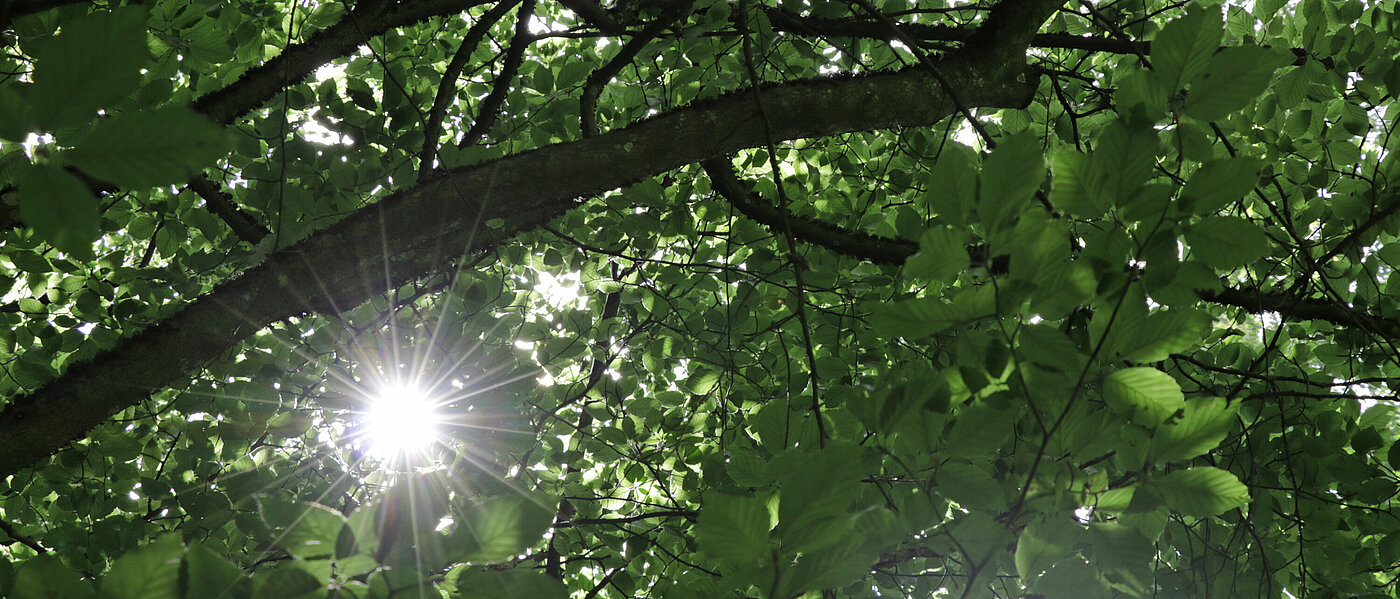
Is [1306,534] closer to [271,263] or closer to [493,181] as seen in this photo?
[493,181]

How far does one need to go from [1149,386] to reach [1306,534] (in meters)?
2.16

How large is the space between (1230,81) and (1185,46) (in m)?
0.08

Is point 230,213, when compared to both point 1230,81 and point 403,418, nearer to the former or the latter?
point 403,418

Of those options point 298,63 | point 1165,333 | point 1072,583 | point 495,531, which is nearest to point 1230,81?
point 1165,333

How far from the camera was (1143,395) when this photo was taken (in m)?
0.93

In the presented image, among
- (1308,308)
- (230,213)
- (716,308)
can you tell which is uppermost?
(230,213)

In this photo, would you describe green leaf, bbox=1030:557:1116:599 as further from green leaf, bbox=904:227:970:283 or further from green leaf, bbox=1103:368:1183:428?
green leaf, bbox=904:227:970:283

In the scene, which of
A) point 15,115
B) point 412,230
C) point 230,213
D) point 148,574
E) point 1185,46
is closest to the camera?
point 15,115

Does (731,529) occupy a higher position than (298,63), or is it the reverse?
(298,63)

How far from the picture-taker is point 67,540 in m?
2.46

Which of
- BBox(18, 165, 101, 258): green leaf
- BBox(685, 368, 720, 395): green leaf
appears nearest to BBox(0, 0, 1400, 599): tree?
BBox(18, 165, 101, 258): green leaf

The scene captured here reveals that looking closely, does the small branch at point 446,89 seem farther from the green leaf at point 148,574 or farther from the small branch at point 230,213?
the green leaf at point 148,574

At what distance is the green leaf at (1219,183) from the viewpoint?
0.82 m

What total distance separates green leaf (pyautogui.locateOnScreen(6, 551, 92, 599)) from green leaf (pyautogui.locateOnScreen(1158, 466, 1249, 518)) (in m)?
1.22
